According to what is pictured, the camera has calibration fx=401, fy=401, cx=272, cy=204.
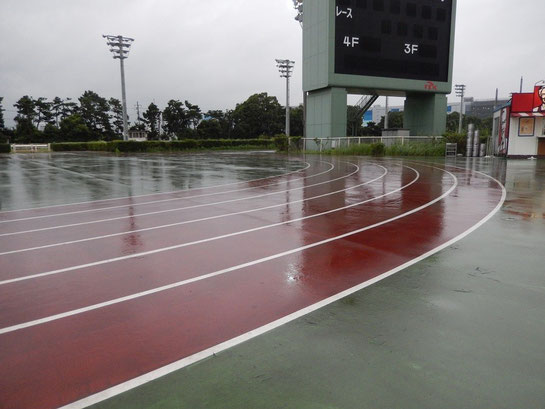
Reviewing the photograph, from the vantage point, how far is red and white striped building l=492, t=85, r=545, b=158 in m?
25.2

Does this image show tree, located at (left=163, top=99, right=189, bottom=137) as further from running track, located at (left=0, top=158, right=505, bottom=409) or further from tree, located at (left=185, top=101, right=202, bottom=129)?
running track, located at (left=0, top=158, right=505, bottom=409)

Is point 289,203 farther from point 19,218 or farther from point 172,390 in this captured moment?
point 172,390

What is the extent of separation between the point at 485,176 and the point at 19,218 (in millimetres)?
15667

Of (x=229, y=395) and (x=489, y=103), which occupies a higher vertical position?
(x=489, y=103)

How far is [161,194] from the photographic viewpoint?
1178 cm

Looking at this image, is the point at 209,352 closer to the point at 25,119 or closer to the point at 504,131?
the point at 504,131

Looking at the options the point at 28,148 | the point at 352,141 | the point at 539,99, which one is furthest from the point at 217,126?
the point at 539,99

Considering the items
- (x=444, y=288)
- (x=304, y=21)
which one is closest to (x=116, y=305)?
(x=444, y=288)

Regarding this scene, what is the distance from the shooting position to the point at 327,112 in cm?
3638

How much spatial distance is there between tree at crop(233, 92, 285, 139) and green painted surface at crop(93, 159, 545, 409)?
262ft

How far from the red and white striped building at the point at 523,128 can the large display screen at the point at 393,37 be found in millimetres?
10195

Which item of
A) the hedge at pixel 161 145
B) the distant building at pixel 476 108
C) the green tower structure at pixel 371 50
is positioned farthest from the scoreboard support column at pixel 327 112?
the distant building at pixel 476 108

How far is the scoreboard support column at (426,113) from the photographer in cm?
3891

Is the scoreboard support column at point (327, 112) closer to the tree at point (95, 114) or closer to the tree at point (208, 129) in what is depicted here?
the tree at point (208, 129)
